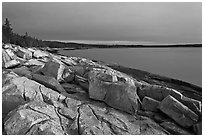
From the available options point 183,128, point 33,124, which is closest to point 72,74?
point 33,124

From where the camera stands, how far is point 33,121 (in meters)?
5.54

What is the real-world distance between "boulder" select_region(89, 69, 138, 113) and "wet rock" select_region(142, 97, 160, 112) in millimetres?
620

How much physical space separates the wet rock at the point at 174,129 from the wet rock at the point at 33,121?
4039 millimetres

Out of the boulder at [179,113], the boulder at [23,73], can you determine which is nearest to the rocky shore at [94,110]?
the boulder at [179,113]

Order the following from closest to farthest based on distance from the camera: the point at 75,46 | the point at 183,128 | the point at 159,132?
the point at 159,132, the point at 183,128, the point at 75,46

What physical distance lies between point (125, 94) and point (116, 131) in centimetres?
201

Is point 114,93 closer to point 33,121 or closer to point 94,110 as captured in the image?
point 94,110

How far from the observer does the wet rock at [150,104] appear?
816 centimetres

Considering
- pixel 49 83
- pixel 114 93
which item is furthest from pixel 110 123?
pixel 49 83

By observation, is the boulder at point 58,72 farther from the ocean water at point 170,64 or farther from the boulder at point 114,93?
the ocean water at point 170,64

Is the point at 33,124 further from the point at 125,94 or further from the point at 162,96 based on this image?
the point at 162,96

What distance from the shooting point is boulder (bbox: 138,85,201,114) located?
802 cm

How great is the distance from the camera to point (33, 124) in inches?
214

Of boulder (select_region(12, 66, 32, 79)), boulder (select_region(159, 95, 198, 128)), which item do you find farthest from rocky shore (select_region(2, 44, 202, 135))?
boulder (select_region(12, 66, 32, 79))
